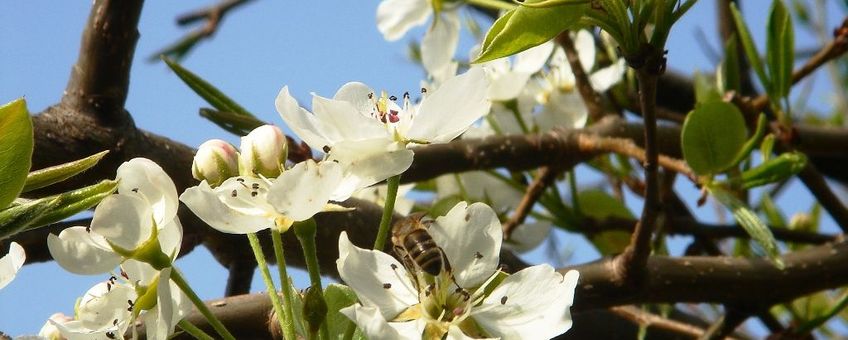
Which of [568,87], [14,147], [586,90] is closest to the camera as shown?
[14,147]

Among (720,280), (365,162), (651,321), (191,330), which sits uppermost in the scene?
(365,162)

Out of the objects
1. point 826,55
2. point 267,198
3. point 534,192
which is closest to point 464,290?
point 267,198

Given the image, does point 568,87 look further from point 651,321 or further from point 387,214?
point 387,214

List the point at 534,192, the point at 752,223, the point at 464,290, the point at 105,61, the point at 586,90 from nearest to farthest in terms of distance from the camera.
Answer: the point at 464,290
the point at 105,61
the point at 752,223
the point at 534,192
the point at 586,90

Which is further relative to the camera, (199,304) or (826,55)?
(826,55)

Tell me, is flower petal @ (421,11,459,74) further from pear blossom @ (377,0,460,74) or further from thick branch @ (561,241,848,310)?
thick branch @ (561,241,848,310)

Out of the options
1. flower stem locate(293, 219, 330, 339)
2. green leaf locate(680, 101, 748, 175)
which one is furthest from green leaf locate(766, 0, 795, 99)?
flower stem locate(293, 219, 330, 339)

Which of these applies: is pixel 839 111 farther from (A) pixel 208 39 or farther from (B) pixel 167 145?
(B) pixel 167 145

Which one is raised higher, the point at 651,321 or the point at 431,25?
the point at 431,25
